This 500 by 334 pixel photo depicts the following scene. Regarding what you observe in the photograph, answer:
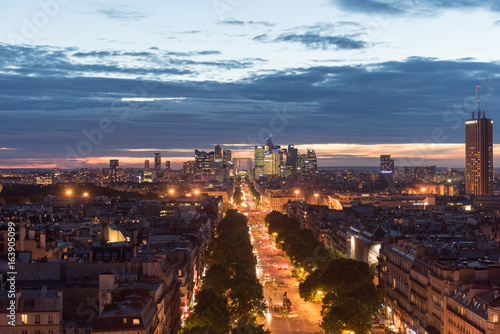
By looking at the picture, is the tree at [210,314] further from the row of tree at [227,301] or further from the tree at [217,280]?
the tree at [217,280]

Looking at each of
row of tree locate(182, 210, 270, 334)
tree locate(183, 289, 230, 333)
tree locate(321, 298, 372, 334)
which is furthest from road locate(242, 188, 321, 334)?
tree locate(183, 289, 230, 333)

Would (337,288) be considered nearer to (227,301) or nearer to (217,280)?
(227,301)

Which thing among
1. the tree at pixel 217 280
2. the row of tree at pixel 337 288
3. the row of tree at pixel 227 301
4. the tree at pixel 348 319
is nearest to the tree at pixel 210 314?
the row of tree at pixel 227 301

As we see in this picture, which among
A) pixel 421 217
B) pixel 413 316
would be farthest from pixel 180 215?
pixel 413 316

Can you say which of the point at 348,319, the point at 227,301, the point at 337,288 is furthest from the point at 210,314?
the point at 337,288

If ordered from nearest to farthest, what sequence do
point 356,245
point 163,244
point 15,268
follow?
point 15,268 < point 163,244 < point 356,245

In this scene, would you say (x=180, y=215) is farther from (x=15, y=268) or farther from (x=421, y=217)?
(x=15, y=268)

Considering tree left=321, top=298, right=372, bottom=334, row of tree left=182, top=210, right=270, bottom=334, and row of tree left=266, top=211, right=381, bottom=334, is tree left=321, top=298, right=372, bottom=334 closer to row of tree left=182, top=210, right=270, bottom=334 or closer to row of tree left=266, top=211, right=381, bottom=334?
row of tree left=266, top=211, right=381, bottom=334
